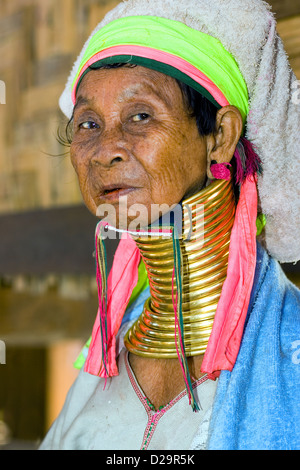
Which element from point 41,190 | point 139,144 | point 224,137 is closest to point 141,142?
point 139,144

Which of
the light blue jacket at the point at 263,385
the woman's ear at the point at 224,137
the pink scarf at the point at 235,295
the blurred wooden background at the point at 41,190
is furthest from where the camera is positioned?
the blurred wooden background at the point at 41,190

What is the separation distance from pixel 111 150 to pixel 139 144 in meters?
0.06

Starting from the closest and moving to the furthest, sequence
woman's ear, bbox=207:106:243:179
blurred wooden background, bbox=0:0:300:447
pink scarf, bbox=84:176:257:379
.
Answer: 1. pink scarf, bbox=84:176:257:379
2. woman's ear, bbox=207:106:243:179
3. blurred wooden background, bbox=0:0:300:447

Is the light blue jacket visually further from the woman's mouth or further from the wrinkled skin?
the woman's mouth

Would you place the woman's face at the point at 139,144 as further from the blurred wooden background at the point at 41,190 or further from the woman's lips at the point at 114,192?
the blurred wooden background at the point at 41,190

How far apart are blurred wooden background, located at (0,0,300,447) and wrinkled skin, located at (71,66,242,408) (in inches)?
43.6

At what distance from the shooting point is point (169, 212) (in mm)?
1377

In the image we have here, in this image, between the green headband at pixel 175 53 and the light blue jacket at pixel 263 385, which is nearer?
the light blue jacket at pixel 263 385

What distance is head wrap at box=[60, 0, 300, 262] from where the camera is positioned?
1.33m

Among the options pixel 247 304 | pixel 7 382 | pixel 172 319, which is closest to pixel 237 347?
pixel 247 304

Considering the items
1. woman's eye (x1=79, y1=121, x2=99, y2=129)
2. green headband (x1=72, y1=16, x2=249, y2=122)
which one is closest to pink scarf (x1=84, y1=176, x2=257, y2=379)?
green headband (x1=72, y1=16, x2=249, y2=122)

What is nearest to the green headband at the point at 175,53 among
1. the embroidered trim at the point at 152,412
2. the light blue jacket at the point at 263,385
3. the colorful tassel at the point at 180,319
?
the colorful tassel at the point at 180,319

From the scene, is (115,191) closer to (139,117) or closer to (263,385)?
(139,117)

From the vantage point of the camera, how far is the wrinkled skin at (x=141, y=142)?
129 cm
